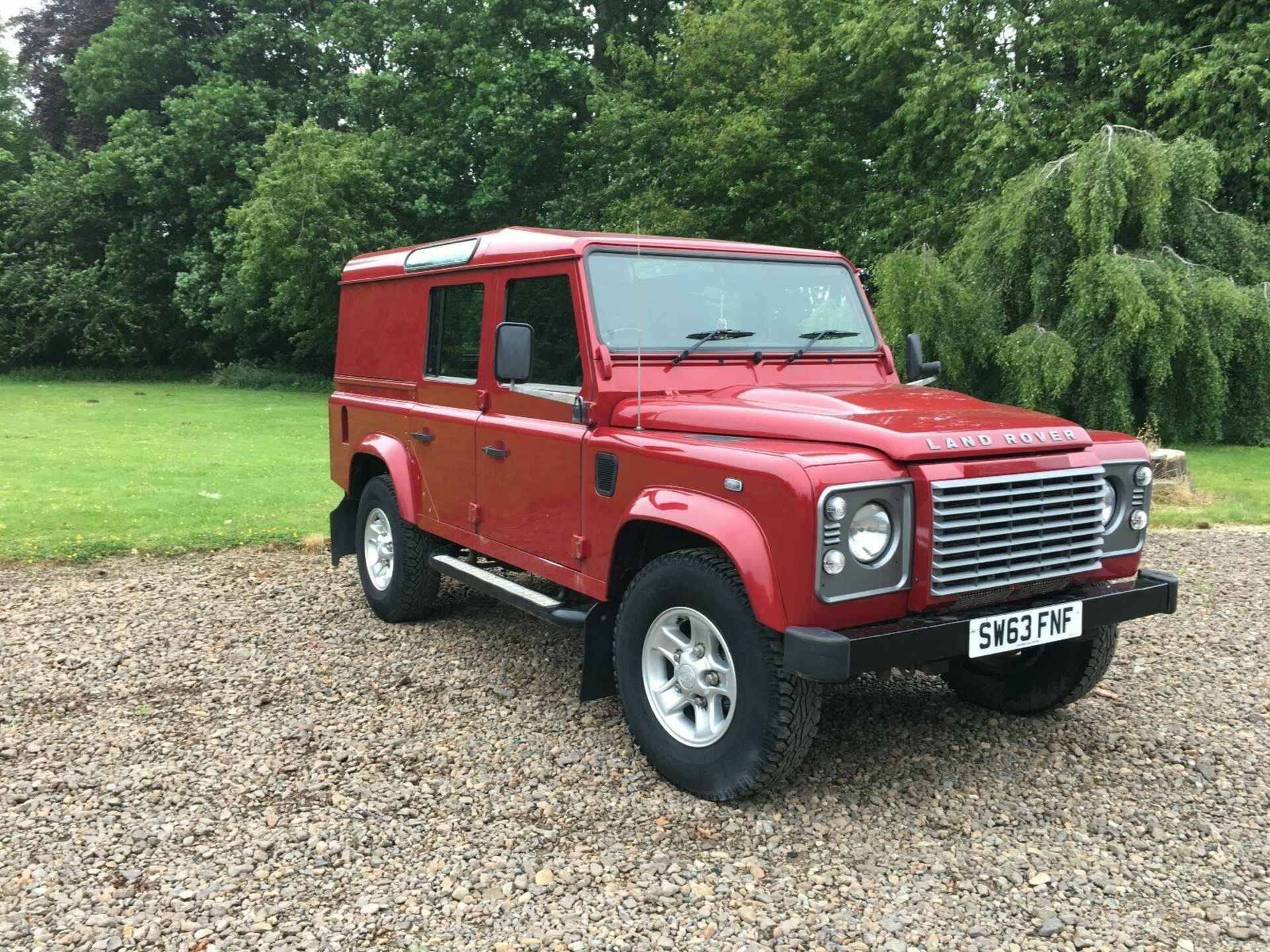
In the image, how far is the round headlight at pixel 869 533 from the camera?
3.53 m

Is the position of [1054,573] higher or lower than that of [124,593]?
higher

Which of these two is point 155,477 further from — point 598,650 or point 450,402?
point 598,650

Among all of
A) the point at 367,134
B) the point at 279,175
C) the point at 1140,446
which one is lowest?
the point at 1140,446

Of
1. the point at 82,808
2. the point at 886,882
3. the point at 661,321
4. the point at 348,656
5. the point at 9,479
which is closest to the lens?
the point at 886,882

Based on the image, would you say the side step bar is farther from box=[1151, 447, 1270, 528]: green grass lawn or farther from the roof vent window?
box=[1151, 447, 1270, 528]: green grass lawn

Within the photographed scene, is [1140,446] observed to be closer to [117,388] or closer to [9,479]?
[9,479]

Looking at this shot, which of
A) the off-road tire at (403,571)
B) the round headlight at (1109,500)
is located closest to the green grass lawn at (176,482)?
the off-road tire at (403,571)

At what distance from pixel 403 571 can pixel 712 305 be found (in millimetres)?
2628

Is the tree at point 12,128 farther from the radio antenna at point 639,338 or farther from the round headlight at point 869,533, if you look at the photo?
the round headlight at point 869,533

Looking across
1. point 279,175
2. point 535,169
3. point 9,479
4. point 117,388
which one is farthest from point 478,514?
point 117,388

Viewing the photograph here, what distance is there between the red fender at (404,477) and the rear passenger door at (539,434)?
81 centimetres

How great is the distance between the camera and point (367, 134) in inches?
1246

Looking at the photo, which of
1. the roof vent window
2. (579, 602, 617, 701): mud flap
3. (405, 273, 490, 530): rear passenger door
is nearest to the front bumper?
(579, 602, 617, 701): mud flap

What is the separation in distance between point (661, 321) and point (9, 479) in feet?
34.0
